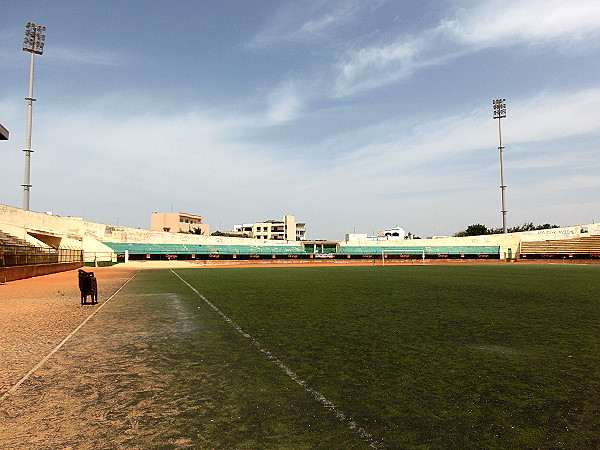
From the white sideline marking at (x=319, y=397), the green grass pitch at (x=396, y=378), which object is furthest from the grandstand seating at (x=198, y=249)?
the white sideline marking at (x=319, y=397)

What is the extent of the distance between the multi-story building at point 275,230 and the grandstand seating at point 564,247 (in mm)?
62205

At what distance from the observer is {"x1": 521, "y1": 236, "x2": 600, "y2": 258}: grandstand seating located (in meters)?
62.1

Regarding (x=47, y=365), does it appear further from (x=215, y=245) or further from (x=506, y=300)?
(x=215, y=245)

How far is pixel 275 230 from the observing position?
12562 cm

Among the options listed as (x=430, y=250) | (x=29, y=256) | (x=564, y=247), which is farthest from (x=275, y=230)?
(x=29, y=256)

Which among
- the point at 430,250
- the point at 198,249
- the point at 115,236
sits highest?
the point at 115,236

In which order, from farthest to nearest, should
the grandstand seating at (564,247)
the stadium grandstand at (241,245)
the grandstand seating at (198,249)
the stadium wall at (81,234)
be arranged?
the grandstand seating at (564,247)
the grandstand seating at (198,249)
the stadium grandstand at (241,245)
the stadium wall at (81,234)

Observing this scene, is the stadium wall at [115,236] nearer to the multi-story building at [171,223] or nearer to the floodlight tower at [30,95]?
the floodlight tower at [30,95]

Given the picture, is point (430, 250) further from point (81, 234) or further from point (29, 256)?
point (29, 256)

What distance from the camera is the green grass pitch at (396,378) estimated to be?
3615 millimetres

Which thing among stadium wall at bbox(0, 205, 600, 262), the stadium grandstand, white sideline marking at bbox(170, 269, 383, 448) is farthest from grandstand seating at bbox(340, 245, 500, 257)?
white sideline marking at bbox(170, 269, 383, 448)

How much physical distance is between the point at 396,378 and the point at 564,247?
74.0 meters

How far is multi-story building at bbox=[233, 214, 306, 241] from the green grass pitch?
106 meters

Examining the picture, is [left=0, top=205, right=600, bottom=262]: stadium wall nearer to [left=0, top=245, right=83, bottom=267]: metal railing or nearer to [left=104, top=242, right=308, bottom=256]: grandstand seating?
[left=104, top=242, right=308, bottom=256]: grandstand seating
